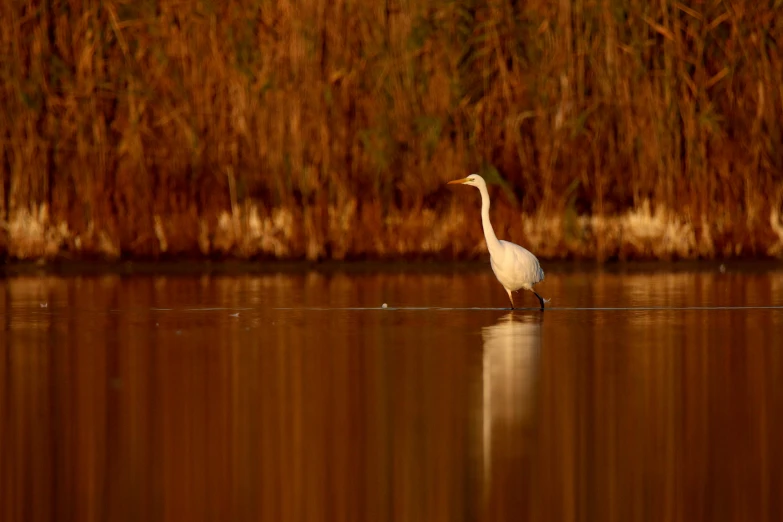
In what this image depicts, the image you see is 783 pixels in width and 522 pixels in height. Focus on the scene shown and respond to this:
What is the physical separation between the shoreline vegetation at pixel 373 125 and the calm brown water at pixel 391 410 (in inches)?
126

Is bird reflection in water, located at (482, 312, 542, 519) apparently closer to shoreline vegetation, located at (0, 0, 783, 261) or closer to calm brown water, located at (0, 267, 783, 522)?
calm brown water, located at (0, 267, 783, 522)

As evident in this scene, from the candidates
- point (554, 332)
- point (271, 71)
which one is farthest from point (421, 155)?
point (554, 332)

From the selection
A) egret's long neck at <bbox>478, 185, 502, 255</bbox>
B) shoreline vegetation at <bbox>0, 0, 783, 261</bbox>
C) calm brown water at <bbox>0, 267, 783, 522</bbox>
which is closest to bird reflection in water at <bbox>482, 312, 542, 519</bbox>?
calm brown water at <bbox>0, 267, 783, 522</bbox>

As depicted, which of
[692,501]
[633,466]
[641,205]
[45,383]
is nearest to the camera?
[692,501]

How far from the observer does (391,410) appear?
7.52m

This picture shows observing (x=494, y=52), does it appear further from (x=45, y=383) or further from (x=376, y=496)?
(x=376, y=496)

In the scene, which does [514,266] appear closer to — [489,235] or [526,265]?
[526,265]

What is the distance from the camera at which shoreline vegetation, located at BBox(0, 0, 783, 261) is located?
16297mm

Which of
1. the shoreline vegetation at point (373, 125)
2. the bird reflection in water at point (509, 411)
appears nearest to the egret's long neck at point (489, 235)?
the bird reflection in water at point (509, 411)

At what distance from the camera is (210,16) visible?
1650cm

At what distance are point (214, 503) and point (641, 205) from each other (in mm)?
11091

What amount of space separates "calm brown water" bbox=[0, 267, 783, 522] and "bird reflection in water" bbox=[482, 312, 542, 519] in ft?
0.05

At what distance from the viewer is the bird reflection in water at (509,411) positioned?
5.81 metres

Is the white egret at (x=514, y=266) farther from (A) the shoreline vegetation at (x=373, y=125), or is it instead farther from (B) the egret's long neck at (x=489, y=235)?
(A) the shoreline vegetation at (x=373, y=125)
